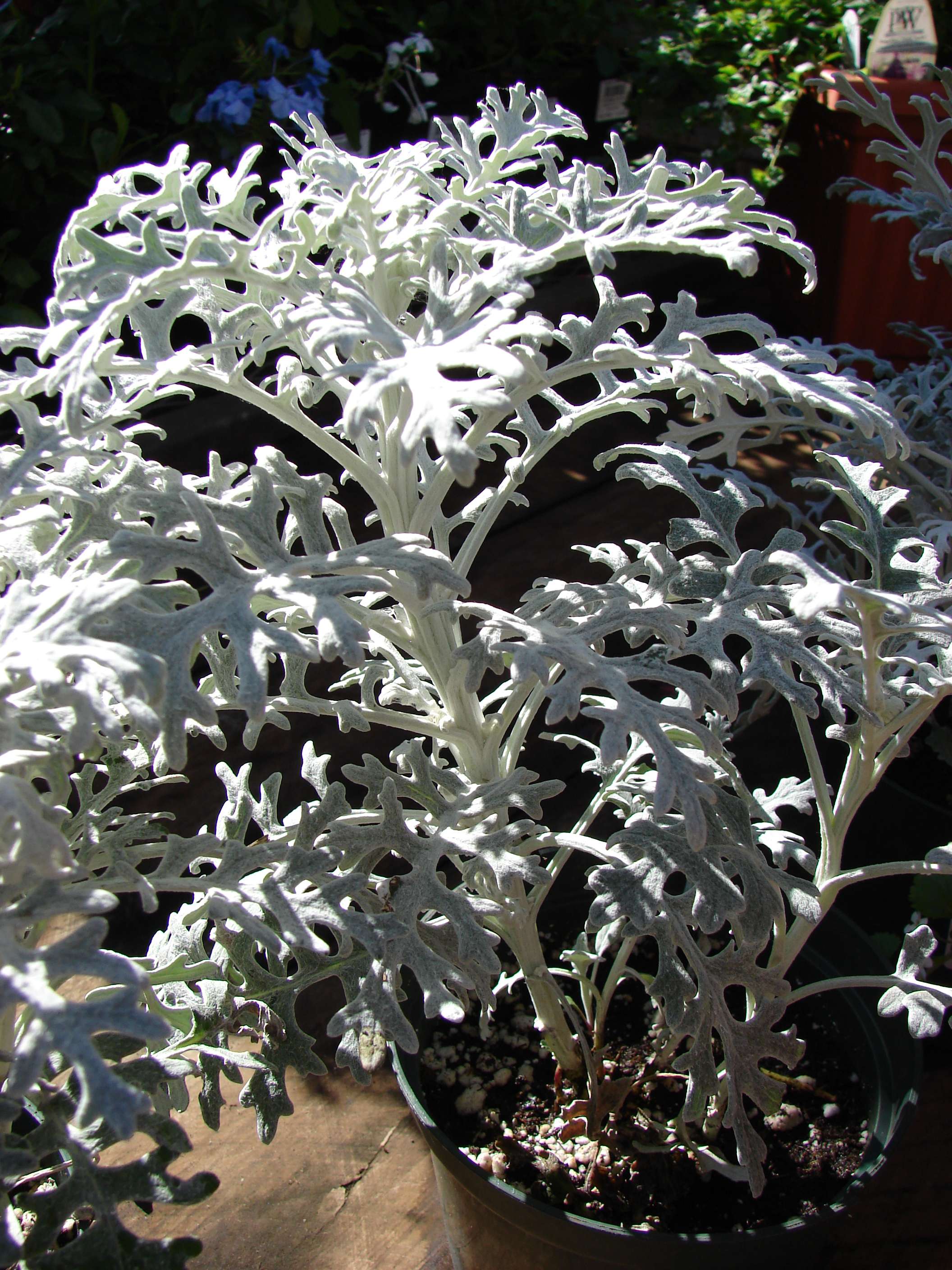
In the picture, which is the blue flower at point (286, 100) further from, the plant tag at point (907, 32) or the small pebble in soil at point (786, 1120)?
the small pebble in soil at point (786, 1120)

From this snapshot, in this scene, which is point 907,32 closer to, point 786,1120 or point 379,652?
point 379,652

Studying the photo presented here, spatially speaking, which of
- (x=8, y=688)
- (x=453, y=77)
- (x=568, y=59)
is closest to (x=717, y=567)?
(x=8, y=688)

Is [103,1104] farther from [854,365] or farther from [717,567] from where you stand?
[854,365]

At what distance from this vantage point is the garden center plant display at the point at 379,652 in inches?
24.3

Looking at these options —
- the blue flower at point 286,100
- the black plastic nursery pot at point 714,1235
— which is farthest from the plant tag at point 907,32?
the black plastic nursery pot at point 714,1235

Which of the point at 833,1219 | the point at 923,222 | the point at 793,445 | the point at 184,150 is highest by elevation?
the point at 184,150

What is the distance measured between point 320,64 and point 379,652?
7.20 feet

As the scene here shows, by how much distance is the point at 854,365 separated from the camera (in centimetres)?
273

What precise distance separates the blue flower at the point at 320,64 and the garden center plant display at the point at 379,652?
72.7 inches

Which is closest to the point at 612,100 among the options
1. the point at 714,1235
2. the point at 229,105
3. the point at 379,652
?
the point at 229,105

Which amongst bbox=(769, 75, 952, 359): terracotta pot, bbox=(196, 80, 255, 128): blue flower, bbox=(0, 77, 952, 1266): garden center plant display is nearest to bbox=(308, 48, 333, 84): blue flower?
bbox=(196, 80, 255, 128): blue flower

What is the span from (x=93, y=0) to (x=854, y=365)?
218 cm

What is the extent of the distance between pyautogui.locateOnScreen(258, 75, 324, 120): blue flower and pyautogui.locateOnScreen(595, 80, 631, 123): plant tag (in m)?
1.33

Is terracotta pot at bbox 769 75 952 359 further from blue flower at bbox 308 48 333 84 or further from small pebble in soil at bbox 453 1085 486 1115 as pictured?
small pebble in soil at bbox 453 1085 486 1115
